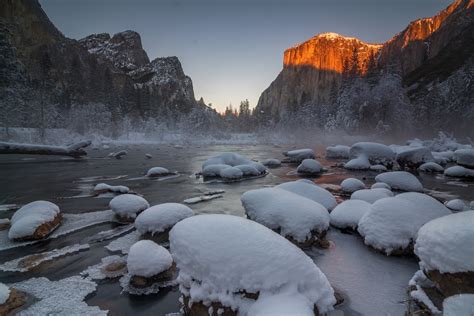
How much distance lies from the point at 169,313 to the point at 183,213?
9.89 ft

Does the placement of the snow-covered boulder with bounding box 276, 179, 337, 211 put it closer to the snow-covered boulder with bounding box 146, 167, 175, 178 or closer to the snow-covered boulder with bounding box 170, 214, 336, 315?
the snow-covered boulder with bounding box 170, 214, 336, 315

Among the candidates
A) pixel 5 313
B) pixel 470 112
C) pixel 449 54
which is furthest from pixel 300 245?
pixel 449 54

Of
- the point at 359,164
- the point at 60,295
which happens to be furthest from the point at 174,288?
the point at 359,164

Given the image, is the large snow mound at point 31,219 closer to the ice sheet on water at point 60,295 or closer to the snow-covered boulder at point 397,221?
the ice sheet on water at point 60,295

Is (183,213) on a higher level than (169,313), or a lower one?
higher

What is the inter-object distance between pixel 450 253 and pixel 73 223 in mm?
8308

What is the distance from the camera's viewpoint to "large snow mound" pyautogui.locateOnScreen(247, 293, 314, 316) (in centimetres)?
285

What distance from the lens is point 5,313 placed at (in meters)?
3.65

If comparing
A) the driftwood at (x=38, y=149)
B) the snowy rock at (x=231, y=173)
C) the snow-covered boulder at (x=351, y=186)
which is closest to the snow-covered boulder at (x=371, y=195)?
the snow-covered boulder at (x=351, y=186)

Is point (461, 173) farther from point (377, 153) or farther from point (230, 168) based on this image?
point (230, 168)

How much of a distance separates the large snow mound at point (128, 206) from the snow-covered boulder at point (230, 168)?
768 centimetres

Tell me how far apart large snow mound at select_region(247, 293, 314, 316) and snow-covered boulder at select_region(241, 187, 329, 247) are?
9.63 feet

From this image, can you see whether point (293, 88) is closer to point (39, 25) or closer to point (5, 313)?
point (39, 25)

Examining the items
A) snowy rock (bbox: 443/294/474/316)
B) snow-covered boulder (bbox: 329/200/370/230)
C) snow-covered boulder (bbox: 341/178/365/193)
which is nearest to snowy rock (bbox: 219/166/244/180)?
snow-covered boulder (bbox: 341/178/365/193)
